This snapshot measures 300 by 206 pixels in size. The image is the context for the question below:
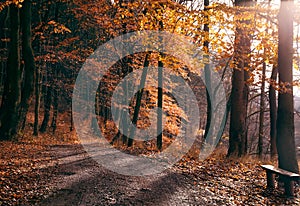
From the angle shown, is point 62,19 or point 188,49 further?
point 62,19

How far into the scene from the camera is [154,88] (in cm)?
2006

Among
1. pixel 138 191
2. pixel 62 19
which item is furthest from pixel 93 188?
pixel 62 19

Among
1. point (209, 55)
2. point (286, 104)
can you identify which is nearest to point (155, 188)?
point (286, 104)

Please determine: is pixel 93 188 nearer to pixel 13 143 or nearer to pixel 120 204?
pixel 120 204

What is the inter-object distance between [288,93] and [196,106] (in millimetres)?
25192

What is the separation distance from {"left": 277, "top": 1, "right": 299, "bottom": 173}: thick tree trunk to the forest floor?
1.00 m

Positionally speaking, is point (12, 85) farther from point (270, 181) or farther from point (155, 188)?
point (270, 181)

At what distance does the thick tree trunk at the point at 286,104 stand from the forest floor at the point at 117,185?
1.00m

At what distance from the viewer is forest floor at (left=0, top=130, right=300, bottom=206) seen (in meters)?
6.43

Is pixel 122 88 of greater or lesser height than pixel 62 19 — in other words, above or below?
below

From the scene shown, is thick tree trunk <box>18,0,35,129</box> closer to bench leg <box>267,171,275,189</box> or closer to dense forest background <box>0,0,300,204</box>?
dense forest background <box>0,0,300,204</box>

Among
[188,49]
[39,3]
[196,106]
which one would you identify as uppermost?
[39,3]

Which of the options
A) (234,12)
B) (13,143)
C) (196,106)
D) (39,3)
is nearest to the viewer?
(234,12)

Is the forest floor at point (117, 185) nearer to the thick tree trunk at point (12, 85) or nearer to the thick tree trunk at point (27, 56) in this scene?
the thick tree trunk at point (12, 85)
